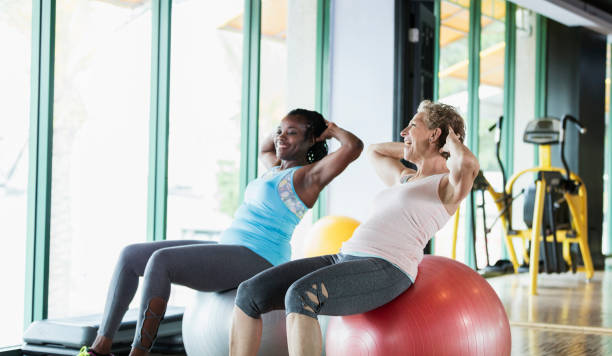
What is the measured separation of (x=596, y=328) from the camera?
12.1 feet

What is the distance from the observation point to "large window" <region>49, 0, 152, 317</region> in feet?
11.2

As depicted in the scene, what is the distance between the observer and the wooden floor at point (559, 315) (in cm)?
328

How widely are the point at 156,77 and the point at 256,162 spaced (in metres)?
0.93

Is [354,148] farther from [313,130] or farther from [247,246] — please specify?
[247,246]

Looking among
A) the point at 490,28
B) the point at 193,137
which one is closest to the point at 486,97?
the point at 490,28

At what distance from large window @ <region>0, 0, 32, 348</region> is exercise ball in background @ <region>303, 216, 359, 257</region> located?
160 centimetres

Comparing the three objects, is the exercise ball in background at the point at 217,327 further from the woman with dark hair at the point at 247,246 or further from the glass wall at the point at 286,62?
the glass wall at the point at 286,62

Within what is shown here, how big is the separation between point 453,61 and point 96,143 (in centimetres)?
369

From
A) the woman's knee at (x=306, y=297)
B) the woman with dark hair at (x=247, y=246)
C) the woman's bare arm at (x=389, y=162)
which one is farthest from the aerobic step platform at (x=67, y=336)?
the woman's bare arm at (x=389, y=162)

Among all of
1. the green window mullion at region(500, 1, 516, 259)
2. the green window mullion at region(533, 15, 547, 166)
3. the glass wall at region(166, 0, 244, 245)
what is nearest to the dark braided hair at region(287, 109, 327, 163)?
the glass wall at region(166, 0, 244, 245)

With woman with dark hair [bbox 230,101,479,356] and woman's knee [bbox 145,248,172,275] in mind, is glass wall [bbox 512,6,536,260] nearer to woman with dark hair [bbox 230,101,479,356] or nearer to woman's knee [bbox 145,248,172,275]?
woman with dark hair [bbox 230,101,479,356]

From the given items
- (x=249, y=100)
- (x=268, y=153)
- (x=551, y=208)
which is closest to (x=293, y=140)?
(x=268, y=153)

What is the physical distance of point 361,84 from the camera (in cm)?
495

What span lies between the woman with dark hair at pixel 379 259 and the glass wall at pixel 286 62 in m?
2.31
